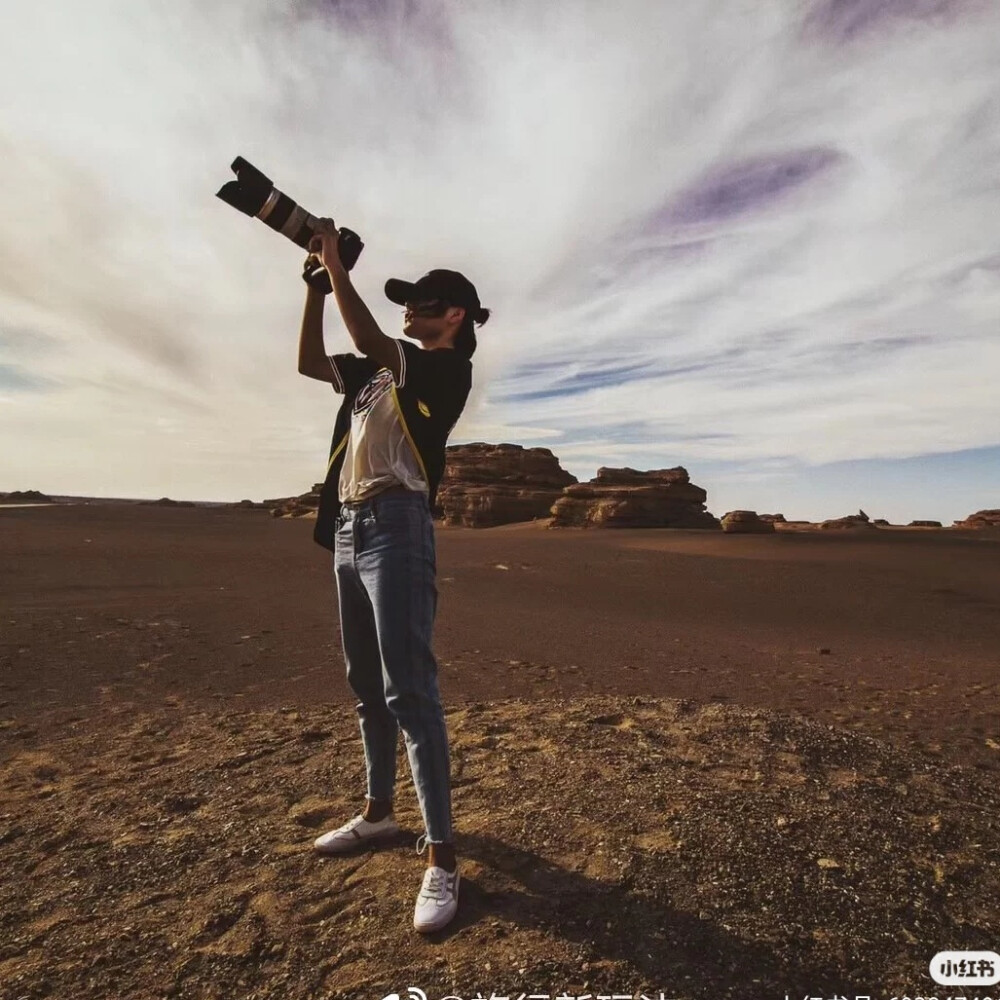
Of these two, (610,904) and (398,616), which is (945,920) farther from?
(398,616)

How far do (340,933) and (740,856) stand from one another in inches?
61.8

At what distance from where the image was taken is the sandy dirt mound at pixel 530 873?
2217 millimetres

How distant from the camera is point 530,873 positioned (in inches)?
106

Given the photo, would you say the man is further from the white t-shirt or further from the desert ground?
the desert ground

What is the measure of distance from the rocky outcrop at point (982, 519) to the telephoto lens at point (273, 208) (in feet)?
166

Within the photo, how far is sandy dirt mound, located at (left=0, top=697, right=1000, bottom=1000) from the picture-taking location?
222 cm

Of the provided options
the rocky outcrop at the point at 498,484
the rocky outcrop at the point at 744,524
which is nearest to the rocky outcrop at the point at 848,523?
the rocky outcrop at the point at 744,524

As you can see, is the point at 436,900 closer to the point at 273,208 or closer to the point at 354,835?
the point at 354,835

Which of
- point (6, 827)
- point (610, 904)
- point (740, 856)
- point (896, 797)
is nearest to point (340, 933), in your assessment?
point (610, 904)

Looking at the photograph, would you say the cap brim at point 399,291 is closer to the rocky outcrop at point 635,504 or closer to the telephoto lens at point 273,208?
the telephoto lens at point 273,208

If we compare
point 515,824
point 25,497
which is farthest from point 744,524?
point 25,497

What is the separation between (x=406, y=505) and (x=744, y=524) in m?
31.8

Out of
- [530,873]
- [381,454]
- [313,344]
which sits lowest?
[530,873]

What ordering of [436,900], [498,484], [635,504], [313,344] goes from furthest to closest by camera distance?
[498,484], [635,504], [313,344], [436,900]
